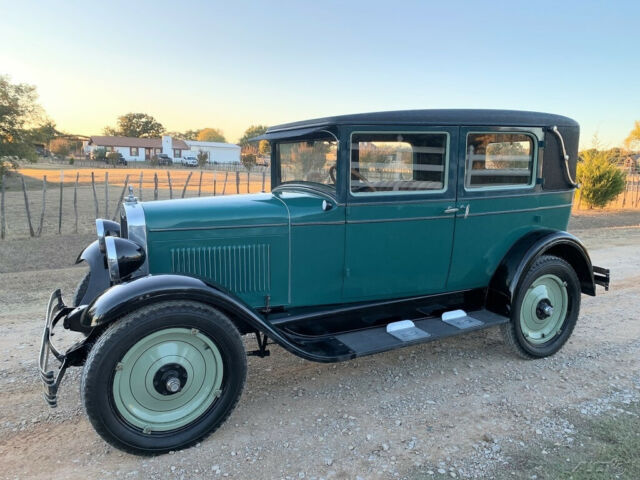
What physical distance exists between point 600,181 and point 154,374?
62.3 ft

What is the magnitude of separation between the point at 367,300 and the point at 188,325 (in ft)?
5.15

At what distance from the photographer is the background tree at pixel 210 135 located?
3907 inches

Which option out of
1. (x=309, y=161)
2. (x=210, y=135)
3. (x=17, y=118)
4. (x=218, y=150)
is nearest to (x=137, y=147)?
(x=218, y=150)

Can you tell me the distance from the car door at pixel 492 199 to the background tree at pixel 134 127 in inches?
3578

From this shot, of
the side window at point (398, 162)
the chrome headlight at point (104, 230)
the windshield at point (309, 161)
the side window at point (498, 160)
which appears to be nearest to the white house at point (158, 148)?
the chrome headlight at point (104, 230)

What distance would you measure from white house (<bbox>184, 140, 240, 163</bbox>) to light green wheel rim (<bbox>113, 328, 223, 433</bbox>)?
252 feet

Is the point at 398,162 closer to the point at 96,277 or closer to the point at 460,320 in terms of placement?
the point at 460,320

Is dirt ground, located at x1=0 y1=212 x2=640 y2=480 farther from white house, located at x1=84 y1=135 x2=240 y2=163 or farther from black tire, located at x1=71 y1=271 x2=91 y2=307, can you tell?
white house, located at x1=84 y1=135 x2=240 y2=163

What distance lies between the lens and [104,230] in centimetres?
368

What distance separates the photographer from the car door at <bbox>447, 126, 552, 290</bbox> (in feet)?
12.5

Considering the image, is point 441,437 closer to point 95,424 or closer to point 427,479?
point 427,479

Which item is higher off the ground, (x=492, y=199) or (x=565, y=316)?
(x=492, y=199)

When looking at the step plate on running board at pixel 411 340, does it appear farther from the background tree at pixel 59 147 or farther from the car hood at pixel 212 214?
the background tree at pixel 59 147

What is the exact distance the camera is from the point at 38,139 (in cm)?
2666
